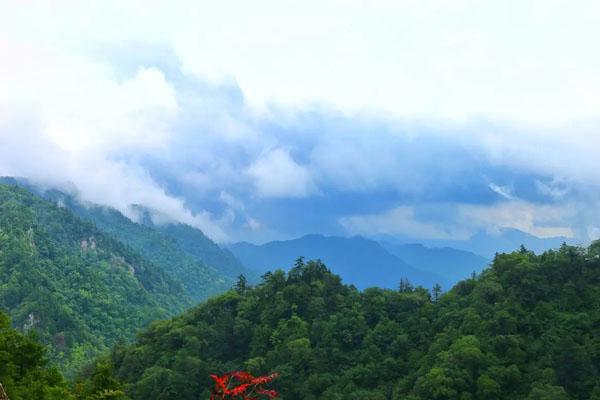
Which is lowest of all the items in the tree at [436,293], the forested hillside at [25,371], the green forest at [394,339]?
the forested hillside at [25,371]

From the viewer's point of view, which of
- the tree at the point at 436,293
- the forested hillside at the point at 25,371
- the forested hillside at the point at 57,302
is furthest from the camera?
the forested hillside at the point at 57,302

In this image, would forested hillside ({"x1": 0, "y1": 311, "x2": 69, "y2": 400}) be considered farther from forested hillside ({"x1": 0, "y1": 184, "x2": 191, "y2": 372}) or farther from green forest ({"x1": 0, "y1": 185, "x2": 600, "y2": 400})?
forested hillside ({"x1": 0, "y1": 184, "x2": 191, "y2": 372})

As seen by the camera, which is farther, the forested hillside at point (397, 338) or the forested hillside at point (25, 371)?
the forested hillside at point (397, 338)

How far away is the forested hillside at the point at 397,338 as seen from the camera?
186 ft

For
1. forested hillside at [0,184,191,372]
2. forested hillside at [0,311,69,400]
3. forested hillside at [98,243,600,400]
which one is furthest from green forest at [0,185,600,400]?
forested hillside at [0,184,191,372]

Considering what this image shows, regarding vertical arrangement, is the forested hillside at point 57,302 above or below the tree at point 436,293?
below

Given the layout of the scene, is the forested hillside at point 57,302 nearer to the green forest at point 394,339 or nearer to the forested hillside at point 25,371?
the green forest at point 394,339

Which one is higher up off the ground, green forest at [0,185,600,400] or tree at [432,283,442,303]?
tree at [432,283,442,303]

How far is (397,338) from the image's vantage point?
70.2m

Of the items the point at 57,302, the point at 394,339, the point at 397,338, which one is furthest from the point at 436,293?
the point at 57,302

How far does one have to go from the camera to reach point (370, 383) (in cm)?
6631

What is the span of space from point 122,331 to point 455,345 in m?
141

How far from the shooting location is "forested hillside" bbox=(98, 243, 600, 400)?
186ft

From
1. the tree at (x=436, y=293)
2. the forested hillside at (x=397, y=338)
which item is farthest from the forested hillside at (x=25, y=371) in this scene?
the tree at (x=436, y=293)
